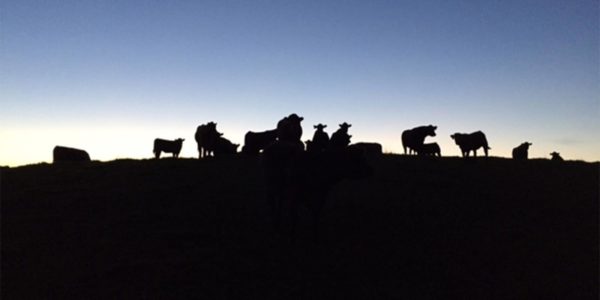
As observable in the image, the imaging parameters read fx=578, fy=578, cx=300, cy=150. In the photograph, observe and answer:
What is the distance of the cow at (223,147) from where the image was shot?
3341 centimetres

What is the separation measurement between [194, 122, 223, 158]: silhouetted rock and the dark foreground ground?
25.2ft

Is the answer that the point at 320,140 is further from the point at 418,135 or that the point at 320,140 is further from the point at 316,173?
the point at 418,135

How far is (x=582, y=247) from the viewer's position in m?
14.9

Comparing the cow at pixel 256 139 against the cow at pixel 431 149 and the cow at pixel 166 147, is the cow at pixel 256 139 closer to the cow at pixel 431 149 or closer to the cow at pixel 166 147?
the cow at pixel 166 147

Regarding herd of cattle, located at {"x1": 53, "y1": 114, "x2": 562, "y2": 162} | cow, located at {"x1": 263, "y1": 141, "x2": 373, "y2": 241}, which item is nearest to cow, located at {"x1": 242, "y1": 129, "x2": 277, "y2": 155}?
herd of cattle, located at {"x1": 53, "y1": 114, "x2": 562, "y2": 162}

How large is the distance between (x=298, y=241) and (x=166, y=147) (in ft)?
80.5

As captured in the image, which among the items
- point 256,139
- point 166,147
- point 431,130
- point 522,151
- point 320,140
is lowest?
point 320,140

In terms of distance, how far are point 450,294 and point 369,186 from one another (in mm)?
11817

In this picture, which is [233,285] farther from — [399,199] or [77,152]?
[77,152]

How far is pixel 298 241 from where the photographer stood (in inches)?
562

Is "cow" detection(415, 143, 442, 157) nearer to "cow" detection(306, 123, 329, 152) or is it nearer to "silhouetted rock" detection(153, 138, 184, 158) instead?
"silhouetted rock" detection(153, 138, 184, 158)

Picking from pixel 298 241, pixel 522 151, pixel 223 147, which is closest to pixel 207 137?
pixel 223 147

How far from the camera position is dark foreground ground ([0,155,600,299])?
11.3 meters

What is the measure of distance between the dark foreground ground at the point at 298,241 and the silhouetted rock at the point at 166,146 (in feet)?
38.0
